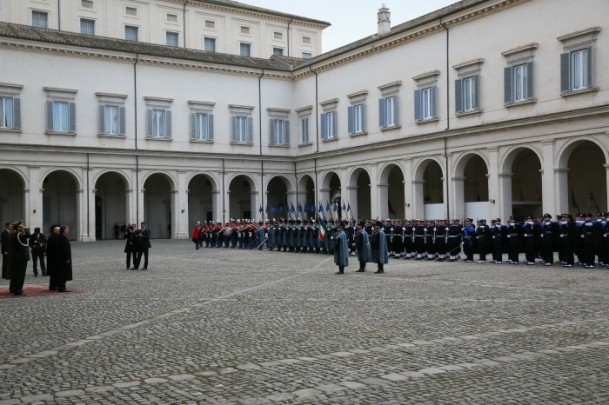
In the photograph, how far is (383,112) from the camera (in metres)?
39.3

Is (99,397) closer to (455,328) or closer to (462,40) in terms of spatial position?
(455,328)

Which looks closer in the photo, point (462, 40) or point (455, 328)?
point (455, 328)

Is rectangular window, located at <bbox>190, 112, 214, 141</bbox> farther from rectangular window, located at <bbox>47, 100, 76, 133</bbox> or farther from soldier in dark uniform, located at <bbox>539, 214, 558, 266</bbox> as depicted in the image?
soldier in dark uniform, located at <bbox>539, 214, 558, 266</bbox>

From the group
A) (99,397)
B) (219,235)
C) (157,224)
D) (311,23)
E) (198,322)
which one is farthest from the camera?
(311,23)

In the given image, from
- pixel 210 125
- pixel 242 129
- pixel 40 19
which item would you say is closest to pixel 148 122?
pixel 210 125

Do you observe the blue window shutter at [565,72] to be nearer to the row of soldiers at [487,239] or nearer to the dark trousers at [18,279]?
the row of soldiers at [487,239]

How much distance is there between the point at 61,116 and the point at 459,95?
21382mm

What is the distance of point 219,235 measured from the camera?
3722cm

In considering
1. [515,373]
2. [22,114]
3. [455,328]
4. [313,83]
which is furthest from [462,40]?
[515,373]

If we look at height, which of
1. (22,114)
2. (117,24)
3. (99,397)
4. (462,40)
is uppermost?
(117,24)

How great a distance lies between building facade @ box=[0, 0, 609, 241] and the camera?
30.5 m

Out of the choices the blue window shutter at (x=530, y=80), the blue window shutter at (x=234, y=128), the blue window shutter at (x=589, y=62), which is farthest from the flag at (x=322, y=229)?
the blue window shutter at (x=234, y=128)

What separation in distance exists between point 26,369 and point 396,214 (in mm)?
37264

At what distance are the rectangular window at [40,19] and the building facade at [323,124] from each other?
27.3 ft
